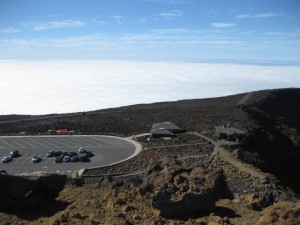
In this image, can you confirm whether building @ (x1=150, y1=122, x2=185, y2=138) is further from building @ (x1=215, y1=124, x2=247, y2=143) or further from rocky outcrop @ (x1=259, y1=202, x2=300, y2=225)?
rocky outcrop @ (x1=259, y1=202, x2=300, y2=225)

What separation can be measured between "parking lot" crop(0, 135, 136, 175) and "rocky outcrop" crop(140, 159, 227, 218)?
67.6ft

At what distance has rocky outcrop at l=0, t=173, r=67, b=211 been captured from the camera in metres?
12.3

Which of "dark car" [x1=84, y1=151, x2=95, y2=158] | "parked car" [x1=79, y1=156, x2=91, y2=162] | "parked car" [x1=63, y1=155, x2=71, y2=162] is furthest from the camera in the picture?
"dark car" [x1=84, y1=151, x2=95, y2=158]

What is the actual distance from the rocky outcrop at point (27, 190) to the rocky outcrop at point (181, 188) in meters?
2.82

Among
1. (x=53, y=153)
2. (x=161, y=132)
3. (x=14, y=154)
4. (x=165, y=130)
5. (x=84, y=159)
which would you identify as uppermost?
(x=165, y=130)

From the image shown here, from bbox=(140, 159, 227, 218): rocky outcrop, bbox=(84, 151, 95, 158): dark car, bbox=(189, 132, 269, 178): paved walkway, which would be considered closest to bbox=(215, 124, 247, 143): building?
bbox=(189, 132, 269, 178): paved walkway

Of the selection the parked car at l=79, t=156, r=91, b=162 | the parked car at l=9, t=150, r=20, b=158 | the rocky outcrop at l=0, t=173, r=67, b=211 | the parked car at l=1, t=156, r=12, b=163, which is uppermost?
the rocky outcrop at l=0, t=173, r=67, b=211

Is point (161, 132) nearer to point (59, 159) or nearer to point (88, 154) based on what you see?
point (88, 154)

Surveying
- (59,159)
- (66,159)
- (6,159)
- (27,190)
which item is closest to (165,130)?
(66,159)

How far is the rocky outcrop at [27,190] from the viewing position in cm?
1234

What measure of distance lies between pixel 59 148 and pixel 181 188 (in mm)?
33491

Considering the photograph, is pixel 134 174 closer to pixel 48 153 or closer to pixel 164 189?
pixel 48 153

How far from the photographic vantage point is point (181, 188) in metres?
12.4

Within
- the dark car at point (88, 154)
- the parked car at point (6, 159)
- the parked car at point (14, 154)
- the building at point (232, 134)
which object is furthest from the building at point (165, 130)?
the parked car at point (6, 159)
